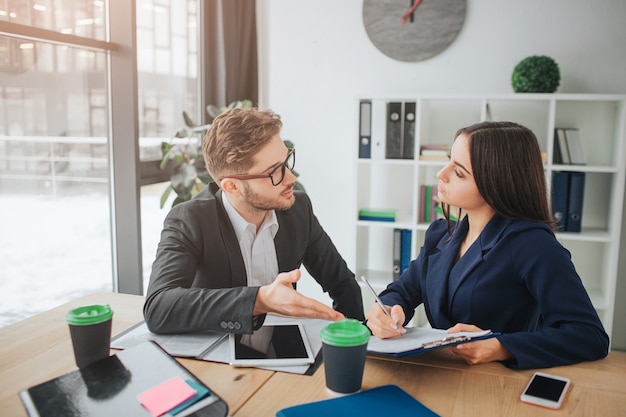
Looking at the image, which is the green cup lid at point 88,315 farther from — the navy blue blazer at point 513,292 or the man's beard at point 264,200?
the navy blue blazer at point 513,292

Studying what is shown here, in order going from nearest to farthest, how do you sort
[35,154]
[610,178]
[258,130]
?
[258,130]
[35,154]
[610,178]

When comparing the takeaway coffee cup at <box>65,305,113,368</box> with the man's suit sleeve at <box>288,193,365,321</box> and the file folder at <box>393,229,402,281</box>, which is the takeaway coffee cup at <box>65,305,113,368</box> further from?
the file folder at <box>393,229,402,281</box>

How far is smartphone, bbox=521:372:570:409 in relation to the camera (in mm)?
1021

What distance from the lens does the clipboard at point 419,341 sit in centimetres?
112

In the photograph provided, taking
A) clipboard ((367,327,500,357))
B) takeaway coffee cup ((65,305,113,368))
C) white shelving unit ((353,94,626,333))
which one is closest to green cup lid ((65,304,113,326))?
takeaway coffee cup ((65,305,113,368))

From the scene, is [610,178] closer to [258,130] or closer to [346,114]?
[346,114]

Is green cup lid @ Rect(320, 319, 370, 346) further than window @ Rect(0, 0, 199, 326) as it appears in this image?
No

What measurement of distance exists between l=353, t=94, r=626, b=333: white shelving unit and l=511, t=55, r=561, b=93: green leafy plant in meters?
0.07

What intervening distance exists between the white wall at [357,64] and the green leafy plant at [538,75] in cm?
23

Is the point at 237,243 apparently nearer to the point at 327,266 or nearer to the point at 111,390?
the point at 327,266

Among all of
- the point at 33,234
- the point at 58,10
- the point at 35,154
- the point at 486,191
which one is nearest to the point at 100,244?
the point at 33,234

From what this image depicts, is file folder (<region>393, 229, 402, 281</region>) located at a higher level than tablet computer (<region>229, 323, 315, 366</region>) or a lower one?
lower

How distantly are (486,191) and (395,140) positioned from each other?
1.75m

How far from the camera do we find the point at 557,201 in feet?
9.78
